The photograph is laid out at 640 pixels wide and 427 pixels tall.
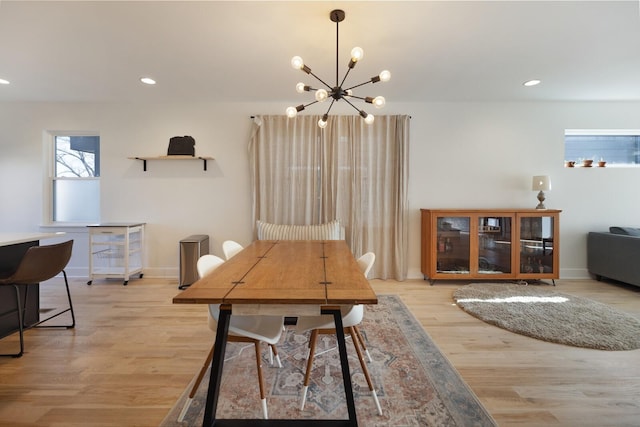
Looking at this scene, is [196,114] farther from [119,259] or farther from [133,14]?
[119,259]

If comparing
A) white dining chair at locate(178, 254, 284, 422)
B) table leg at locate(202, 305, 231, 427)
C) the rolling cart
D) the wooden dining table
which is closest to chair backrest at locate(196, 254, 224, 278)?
white dining chair at locate(178, 254, 284, 422)

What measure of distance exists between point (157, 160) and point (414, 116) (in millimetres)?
3616

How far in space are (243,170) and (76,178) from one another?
7.86 feet

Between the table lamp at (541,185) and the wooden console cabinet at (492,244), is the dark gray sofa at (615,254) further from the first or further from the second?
the table lamp at (541,185)

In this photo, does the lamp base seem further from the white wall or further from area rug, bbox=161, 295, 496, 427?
area rug, bbox=161, 295, 496, 427

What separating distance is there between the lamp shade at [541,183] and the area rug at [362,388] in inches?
111

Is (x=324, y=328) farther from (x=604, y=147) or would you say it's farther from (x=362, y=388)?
(x=604, y=147)

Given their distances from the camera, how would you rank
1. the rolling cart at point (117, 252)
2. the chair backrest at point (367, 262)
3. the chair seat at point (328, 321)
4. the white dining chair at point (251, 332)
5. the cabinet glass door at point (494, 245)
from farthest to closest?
the cabinet glass door at point (494, 245) < the rolling cart at point (117, 252) < the chair backrest at point (367, 262) < the chair seat at point (328, 321) < the white dining chair at point (251, 332)

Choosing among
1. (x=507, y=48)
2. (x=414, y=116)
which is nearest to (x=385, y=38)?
(x=507, y=48)

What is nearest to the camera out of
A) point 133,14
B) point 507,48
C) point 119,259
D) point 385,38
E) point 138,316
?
point 133,14

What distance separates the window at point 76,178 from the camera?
4102mm

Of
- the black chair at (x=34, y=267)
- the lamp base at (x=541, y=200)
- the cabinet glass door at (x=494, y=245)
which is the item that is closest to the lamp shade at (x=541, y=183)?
the lamp base at (x=541, y=200)

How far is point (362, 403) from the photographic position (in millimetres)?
1562

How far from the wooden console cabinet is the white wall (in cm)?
37
